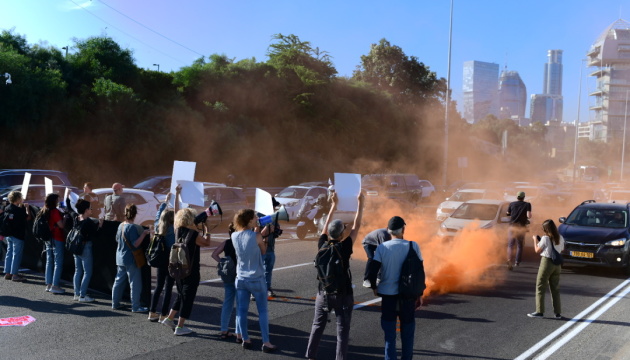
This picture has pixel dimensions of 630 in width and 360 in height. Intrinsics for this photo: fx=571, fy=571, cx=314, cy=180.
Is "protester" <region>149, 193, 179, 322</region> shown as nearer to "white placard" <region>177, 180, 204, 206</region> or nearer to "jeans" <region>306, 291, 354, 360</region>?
"white placard" <region>177, 180, 204, 206</region>

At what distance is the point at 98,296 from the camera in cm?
965

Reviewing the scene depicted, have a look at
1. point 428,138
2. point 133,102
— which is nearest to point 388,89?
point 428,138

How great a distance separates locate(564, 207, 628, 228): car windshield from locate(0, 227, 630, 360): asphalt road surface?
10.1ft

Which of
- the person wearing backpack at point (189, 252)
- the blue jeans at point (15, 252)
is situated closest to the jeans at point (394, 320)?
the person wearing backpack at point (189, 252)

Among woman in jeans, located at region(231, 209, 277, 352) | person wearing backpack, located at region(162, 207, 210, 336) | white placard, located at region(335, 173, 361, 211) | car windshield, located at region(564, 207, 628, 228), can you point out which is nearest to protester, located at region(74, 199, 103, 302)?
person wearing backpack, located at region(162, 207, 210, 336)

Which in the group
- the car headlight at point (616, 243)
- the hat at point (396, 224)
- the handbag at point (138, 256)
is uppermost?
the hat at point (396, 224)

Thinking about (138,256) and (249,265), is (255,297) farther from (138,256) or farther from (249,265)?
(138,256)

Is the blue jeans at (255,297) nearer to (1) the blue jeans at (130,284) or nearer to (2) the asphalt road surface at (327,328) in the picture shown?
(2) the asphalt road surface at (327,328)

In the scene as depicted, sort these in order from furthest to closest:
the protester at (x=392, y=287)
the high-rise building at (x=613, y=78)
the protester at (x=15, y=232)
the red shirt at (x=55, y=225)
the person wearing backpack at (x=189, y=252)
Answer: the high-rise building at (x=613, y=78)
the protester at (x=15, y=232)
the red shirt at (x=55, y=225)
the person wearing backpack at (x=189, y=252)
the protester at (x=392, y=287)

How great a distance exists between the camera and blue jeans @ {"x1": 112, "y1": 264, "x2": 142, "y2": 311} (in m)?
8.45

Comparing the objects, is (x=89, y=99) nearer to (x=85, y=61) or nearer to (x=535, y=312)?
(x=85, y=61)

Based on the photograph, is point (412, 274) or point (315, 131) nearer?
point (412, 274)

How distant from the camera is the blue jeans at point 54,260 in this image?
31.9ft

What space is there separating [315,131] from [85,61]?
1867 cm
